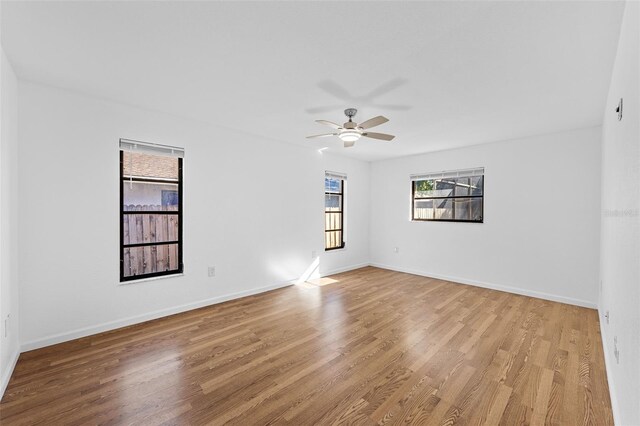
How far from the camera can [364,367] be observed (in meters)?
2.32

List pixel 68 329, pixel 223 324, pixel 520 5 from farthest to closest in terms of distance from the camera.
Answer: pixel 223 324, pixel 68 329, pixel 520 5

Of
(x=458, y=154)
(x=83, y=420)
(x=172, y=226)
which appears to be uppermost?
(x=458, y=154)

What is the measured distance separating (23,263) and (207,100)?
231 centimetres

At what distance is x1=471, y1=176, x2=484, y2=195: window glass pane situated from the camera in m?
4.80

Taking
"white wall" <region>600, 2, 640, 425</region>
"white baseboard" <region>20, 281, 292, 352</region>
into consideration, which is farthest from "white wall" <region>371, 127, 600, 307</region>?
"white baseboard" <region>20, 281, 292, 352</region>

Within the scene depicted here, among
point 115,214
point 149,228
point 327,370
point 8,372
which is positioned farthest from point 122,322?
point 327,370

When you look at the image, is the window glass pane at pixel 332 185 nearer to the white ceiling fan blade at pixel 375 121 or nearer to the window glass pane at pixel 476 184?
the window glass pane at pixel 476 184

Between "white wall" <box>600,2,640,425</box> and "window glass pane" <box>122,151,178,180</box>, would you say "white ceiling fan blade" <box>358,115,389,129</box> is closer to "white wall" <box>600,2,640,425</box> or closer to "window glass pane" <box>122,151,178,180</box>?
"white wall" <box>600,2,640,425</box>

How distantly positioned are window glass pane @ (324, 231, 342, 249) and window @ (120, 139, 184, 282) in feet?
9.34

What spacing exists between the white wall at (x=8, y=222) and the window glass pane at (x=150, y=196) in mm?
893

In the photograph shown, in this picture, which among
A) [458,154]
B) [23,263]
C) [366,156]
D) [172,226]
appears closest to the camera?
[23,263]

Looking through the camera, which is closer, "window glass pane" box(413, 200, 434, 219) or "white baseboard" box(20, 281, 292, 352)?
"white baseboard" box(20, 281, 292, 352)

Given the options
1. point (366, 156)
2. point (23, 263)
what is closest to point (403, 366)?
point (23, 263)

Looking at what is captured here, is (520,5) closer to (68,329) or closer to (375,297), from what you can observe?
(375,297)
